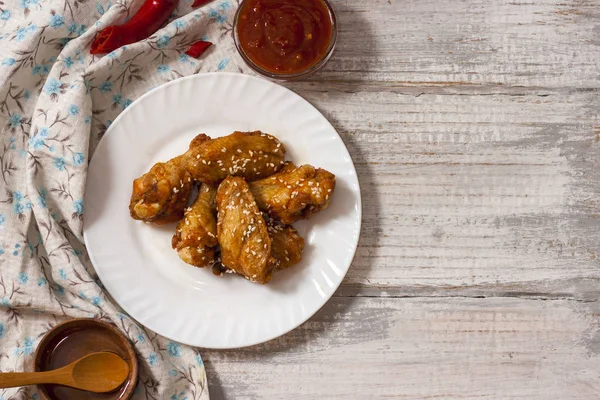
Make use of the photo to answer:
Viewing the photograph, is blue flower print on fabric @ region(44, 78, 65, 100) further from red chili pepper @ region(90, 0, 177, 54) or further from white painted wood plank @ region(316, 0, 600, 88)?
white painted wood plank @ region(316, 0, 600, 88)

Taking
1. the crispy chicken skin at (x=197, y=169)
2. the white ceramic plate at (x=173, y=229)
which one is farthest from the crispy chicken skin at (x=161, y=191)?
the white ceramic plate at (x=173, y=229)

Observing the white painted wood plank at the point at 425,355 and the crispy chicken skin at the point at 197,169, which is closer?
the crispy chicken skin at the point at 197,169

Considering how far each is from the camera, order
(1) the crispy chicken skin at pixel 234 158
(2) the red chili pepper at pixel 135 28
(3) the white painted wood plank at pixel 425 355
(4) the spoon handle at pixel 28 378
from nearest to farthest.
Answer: (4) the spoon handle at pixel 28 378 → (1) the crispy chicken skin at pixel 234 158 → (2) the red chili pepper at pixel 135 28 → (3) the white painted wood plank at pixel 425 355

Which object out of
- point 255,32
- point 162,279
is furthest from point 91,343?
point 255,32

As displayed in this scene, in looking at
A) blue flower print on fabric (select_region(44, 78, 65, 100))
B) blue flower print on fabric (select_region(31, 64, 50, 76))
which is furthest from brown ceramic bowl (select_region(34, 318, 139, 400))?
blue flower print on fabric (select_region(31, 64, 50, 76))

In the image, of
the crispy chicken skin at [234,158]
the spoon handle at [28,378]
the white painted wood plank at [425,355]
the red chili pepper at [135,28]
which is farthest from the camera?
the white painted wood plank at [425,355]

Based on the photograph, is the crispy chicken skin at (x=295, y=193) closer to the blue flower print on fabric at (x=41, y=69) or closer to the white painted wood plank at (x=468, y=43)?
the white painted wood plank at (x=468, y=43)

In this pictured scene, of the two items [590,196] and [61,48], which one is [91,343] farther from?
[590,196]
